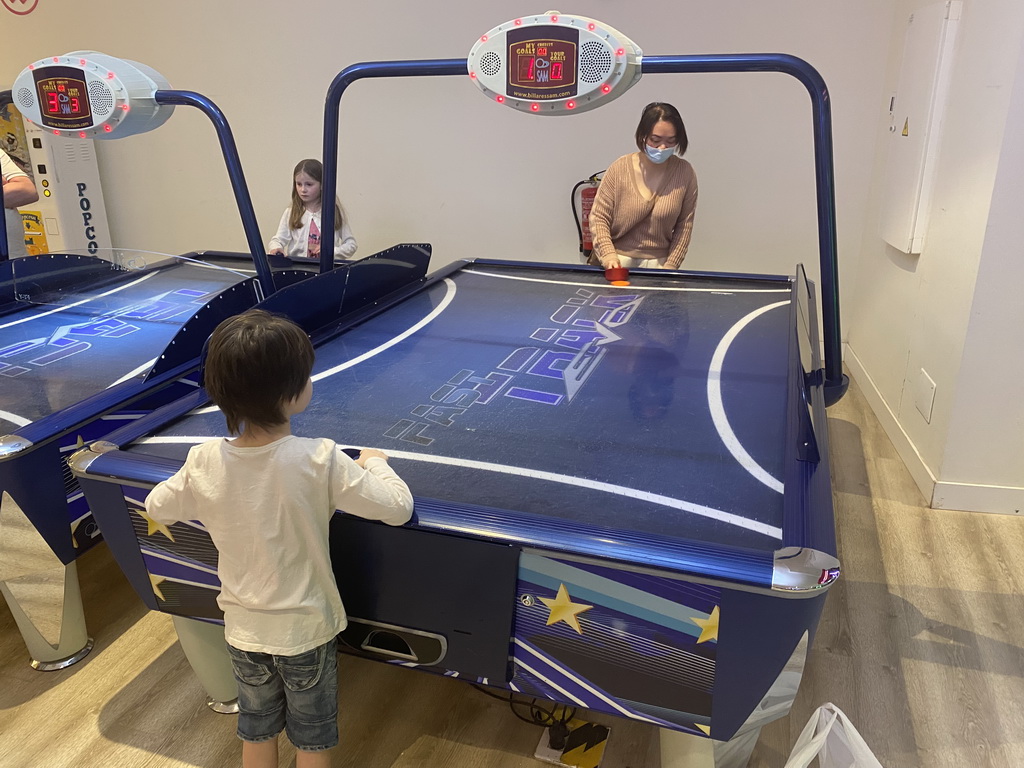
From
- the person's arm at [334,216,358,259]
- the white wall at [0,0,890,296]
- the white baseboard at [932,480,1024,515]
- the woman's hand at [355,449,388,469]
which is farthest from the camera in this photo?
the white wall at [0,0,890,296]

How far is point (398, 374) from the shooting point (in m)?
1.85

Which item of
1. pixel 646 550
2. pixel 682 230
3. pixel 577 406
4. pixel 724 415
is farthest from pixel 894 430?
pixel 646 550

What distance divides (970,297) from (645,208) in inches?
48.2

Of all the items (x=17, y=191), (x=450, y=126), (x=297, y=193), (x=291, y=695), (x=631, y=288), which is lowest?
(x=291, y=695)

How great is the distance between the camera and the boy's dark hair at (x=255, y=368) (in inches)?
43.8

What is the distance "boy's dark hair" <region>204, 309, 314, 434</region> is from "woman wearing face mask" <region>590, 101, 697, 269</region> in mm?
1959

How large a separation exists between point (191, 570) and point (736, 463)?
3.34ft

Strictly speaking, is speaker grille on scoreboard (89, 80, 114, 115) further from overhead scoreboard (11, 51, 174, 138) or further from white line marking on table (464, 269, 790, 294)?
white line marking on table (464, 269, 790, 294)

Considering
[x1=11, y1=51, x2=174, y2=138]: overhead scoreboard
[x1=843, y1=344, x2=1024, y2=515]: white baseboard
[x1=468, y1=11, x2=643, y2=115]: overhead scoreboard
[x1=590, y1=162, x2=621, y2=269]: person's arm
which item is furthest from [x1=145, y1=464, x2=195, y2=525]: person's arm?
[x1=843, y1=344, x2=1024, y2=515]: white baseboard

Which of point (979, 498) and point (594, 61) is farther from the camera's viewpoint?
point (979, 498)

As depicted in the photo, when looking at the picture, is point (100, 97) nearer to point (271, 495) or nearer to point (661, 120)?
point (271, 495)

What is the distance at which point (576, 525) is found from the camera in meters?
1.14

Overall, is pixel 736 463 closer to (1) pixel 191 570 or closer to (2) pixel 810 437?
(2) pixel 810 437

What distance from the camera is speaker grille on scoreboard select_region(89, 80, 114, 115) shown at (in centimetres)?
194
